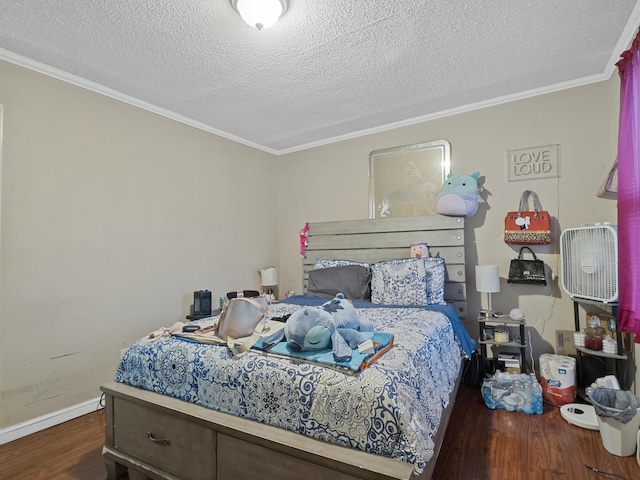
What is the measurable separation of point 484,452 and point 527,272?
5.16 feet

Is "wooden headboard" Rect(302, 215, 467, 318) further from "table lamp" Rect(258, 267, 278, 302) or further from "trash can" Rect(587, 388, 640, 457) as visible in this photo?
"trash can" Rect(587, 388, 640, 457)

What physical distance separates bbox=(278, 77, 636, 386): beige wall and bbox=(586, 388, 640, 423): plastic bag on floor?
35.1 inches

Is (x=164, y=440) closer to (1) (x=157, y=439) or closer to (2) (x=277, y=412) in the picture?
(1) (x=157, y=439)

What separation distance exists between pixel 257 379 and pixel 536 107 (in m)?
3.22

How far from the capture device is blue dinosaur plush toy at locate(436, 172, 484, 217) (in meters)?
3.08

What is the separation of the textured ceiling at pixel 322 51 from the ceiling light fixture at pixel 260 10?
0.30 feet

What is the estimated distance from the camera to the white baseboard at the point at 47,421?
7.37ft

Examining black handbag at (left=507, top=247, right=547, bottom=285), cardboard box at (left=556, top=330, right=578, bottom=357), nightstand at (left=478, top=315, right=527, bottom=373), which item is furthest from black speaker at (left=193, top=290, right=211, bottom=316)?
cardboard box at (left=556, top=330, right=578, bottom=357)

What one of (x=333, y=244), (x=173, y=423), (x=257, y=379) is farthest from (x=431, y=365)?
(x=333, y=244)

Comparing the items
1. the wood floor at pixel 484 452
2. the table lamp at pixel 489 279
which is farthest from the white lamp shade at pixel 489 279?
the wood floor at pixel 484 452

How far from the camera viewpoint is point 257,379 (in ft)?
4.97

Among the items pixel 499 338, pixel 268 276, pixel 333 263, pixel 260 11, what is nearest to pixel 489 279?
pixel 499 338

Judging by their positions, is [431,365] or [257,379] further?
[431,365]

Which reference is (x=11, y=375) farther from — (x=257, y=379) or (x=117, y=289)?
(x=257, y=379)
